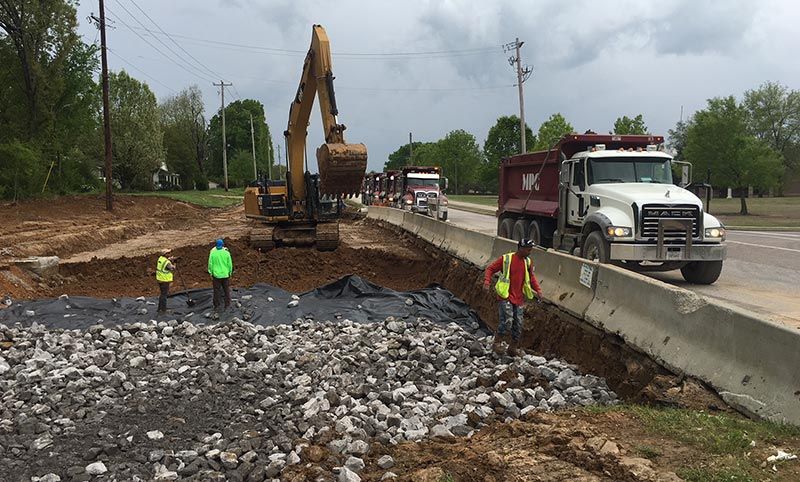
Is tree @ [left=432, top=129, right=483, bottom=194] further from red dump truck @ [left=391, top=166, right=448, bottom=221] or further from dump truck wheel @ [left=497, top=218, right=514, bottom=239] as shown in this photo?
dump truck wheel @ [left=497, top=218, right=514, bottom=239]

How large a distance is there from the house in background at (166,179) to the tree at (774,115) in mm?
70929

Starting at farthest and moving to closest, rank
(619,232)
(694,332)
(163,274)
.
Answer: (619,232)
(163,274)
(694,332)

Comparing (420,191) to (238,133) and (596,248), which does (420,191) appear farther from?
(238,133)

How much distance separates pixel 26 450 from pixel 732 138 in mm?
40768

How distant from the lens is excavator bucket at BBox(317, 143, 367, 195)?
1370 cm

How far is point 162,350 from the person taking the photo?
812cm

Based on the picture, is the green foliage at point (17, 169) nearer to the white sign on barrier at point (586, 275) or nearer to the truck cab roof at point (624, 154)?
the truck cab roof at point (624, 154)

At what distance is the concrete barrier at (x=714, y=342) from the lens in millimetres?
4371

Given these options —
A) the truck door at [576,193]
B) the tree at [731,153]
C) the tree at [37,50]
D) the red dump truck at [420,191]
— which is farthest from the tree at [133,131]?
the truck door at [576,193]

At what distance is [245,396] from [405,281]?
818 centimetres

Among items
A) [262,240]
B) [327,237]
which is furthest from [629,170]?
[262,240]

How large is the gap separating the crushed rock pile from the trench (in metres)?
0.33

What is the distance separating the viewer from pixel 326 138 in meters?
14.6

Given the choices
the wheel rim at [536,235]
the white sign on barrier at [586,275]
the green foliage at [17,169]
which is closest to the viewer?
the white sign on barrier at [586,275]
